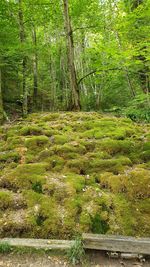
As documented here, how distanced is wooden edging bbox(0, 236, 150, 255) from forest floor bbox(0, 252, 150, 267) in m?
0.13

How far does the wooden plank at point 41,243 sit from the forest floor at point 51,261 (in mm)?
123

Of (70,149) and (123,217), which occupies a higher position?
(70,149)

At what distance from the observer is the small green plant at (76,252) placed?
3520 millimetres

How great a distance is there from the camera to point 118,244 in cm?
362

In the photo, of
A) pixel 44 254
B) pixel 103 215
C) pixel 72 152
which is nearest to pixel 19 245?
pixel 44 254

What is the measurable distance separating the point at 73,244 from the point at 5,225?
1.23 m

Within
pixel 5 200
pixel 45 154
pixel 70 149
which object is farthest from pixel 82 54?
pixel 5 200

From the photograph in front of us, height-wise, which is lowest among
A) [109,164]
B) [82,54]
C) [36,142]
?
[109,164]

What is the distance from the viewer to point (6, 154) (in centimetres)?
640

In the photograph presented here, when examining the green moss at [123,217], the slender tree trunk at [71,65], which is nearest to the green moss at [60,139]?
the green moss at [123,217]

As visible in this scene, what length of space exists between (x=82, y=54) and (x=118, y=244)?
1390 centimetres

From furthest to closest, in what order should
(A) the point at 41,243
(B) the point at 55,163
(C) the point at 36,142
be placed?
1. (C) the point at 36,142
2. (B) the point at 55,163
3. (A) the point at 41,243

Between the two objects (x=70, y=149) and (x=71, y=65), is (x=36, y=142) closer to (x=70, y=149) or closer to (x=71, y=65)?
(x=70, y=149)

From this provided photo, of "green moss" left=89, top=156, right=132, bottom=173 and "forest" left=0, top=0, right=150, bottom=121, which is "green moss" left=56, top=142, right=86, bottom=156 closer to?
"green moss" left=89, top=156, right=132, bottom=173
